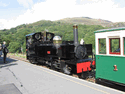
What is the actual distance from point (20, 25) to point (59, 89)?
17208 cm

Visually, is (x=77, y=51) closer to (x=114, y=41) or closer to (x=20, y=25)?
(x=114, y=41)

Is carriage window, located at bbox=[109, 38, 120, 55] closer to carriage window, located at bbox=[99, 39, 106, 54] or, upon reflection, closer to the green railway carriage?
the green railway carriage

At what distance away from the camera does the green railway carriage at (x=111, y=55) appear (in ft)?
15.6

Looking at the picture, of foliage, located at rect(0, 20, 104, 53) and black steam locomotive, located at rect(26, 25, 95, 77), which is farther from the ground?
foliage, located at rect(0, 20, 104, 53)

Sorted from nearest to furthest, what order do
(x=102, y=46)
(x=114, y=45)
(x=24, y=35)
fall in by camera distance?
1. (x=102, y=46)
2. (x=114, y=45)
3. (x=24, y=35)

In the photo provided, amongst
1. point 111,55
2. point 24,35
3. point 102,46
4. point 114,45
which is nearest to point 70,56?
point 102,46

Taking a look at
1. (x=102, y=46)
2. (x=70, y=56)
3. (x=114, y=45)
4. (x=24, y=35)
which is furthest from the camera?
(x=24, y=35)

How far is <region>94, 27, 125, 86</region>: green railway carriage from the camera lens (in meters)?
4.75

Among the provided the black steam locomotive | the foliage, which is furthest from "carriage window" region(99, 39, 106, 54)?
the foliage

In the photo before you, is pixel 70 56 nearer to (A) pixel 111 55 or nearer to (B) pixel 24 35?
(A) pixel 111 55

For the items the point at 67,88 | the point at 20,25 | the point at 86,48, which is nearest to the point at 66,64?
the point at 86,48

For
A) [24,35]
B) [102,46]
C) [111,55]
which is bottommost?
[111,55]

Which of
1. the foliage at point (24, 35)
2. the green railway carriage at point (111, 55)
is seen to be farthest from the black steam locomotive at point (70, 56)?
the foliage at point (24, 35)

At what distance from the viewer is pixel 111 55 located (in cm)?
505
